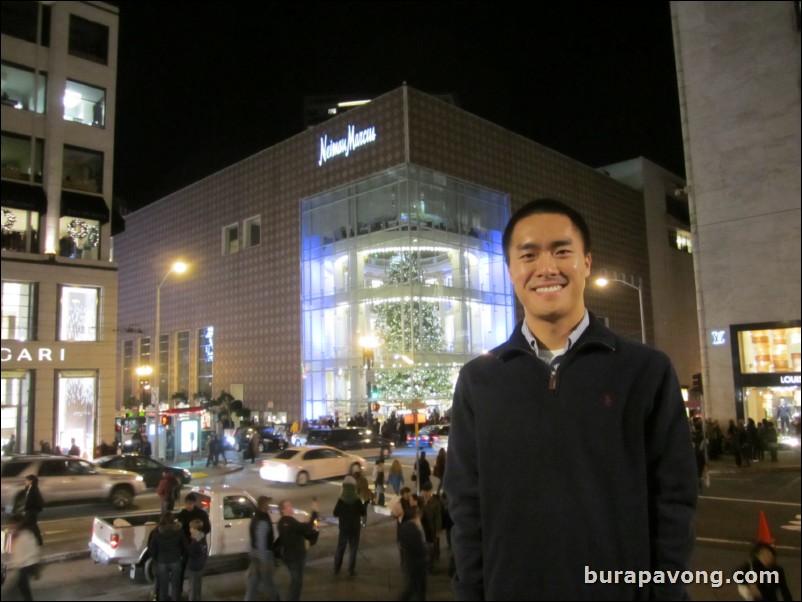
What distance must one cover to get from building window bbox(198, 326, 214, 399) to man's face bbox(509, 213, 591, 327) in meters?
49.2

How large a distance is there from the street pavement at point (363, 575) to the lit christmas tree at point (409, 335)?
22.1m

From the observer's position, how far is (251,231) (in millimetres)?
46781

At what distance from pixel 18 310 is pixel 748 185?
4.51 meters

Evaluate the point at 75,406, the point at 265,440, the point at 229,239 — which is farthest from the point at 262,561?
the point at 229,239

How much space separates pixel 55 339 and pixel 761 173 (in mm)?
4311

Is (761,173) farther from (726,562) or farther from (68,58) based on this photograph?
(68,58)

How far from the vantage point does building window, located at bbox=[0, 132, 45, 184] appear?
4.29 meters

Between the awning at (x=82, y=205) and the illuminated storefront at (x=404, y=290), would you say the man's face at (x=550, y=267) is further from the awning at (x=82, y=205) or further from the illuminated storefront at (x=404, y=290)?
the illuminated storefront at (x=404, y=290)

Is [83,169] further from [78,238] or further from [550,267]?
[550,267]

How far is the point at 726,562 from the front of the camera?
575 centimetres

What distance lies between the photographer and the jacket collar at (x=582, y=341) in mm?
2211

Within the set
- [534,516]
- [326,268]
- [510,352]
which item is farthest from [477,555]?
[326,268]

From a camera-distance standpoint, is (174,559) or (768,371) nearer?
(768,371)

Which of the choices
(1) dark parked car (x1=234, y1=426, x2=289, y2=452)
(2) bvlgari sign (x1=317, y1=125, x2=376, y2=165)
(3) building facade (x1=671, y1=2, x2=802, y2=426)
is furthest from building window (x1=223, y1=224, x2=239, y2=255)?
(3) building facade (x1=671, y1=2, x2=802, y2=426)
